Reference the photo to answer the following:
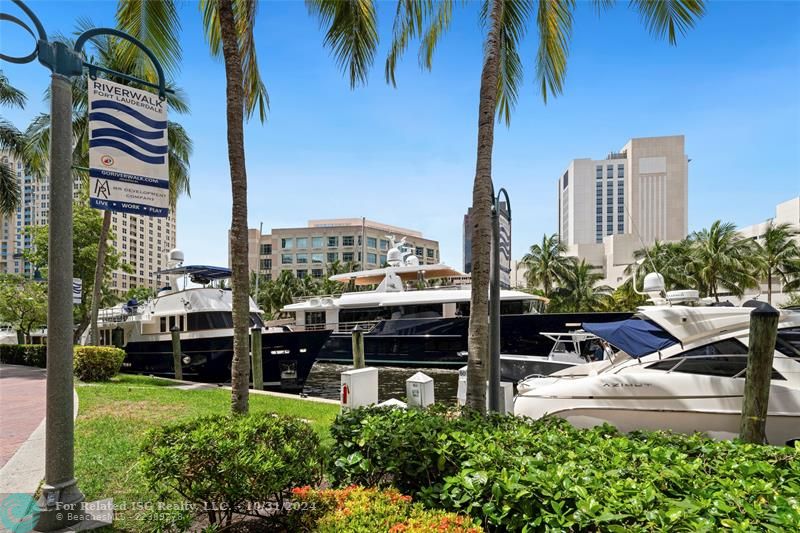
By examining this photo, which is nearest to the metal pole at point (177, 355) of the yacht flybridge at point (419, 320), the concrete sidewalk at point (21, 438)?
the concrete sidewalk at point (21, 438)

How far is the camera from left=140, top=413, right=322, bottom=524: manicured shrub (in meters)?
3.31

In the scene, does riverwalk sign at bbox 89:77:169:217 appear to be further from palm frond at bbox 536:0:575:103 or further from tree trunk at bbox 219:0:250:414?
palm frond at bbox 536:0:575:103

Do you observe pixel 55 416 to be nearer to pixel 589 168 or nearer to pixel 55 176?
pixel 55 176

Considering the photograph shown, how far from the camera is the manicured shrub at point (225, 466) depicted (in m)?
3.31

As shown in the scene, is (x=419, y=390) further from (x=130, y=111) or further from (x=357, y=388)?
(x=130, y=111)

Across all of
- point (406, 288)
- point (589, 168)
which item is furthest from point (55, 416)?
point (589, 168)

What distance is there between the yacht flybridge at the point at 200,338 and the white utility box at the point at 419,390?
11.7 m

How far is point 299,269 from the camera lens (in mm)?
83500

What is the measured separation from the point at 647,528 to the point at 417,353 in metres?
22.6

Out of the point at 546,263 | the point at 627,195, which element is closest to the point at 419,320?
the point at 546,263

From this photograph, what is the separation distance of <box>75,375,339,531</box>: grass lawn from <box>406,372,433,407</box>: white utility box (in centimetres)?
132

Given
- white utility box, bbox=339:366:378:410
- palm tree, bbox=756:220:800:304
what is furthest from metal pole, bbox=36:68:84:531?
palm tree, bbox=756:220:800:304

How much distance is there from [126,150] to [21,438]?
5597 mm

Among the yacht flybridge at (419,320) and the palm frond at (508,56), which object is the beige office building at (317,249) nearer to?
the yacht flybridge at (419,320)
